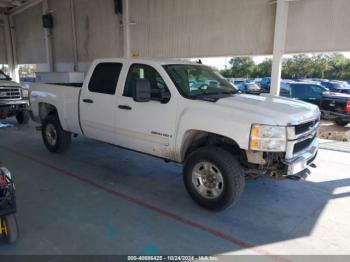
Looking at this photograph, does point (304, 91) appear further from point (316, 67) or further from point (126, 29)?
point (316, 67)

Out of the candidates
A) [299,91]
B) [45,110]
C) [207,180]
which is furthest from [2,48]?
[207,180]

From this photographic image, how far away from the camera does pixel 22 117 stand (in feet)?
32.8

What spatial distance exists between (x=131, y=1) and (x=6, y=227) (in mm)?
10798

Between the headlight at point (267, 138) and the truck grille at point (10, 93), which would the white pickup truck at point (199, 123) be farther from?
the truck grille at point (10, 93)

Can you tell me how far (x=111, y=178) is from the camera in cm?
489

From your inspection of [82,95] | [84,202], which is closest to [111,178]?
[84,202]

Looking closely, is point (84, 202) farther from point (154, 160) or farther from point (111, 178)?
point (154, 160)

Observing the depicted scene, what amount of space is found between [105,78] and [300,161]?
3.31 meters

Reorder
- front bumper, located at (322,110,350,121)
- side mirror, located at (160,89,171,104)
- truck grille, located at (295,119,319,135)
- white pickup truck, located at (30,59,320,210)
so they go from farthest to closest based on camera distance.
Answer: front bumper, located at (322,110,350,121)
side mirror, located at (160,89,171,104)
truck grille, located at (295,119,319,135)
white pickup truck, located at (30,59,320,210)

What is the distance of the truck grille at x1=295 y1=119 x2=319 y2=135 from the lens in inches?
139

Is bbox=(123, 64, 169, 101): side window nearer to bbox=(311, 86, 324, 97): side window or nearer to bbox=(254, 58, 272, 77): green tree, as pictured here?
bbox=(311, 86, 324, 97): side window

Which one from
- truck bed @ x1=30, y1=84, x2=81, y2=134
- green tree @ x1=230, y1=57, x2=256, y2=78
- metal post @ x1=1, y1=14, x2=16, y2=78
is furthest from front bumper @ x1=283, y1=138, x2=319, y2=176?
green tree @ x1=230, y1=57, x2=256, y2=78

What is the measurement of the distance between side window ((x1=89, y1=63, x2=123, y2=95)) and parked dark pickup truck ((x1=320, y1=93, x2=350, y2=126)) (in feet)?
32.4

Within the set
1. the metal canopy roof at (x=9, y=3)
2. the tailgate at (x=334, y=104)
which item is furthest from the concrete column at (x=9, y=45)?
the tailgate at (x=334, y=104)
